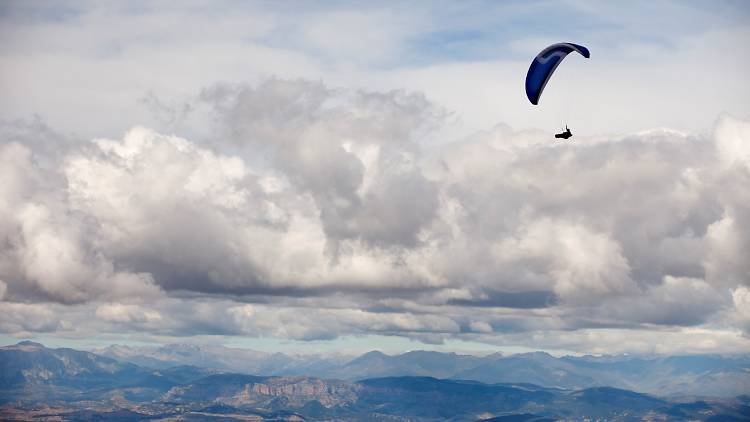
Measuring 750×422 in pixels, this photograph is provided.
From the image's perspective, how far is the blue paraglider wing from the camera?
14562 centimetres

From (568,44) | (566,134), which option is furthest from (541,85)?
(566,134)

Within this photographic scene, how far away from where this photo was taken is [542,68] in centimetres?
15012

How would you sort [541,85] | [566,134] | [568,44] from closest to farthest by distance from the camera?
[566,134], [568,44], [541,85]

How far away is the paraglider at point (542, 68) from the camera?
14504 centimetres

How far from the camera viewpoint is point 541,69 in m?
150

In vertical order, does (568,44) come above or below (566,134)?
above

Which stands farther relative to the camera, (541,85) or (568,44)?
(541,85)

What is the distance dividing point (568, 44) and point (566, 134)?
18952 millimetres

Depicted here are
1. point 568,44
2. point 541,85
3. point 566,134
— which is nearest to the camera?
point 566,134

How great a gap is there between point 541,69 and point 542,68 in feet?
1.04

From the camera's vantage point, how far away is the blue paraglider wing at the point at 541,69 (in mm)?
145625

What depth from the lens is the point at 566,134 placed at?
128750 millimetres

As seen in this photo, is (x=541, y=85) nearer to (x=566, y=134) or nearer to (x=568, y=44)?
(x=568, y=44)

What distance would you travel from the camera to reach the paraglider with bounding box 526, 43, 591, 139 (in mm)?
145038
